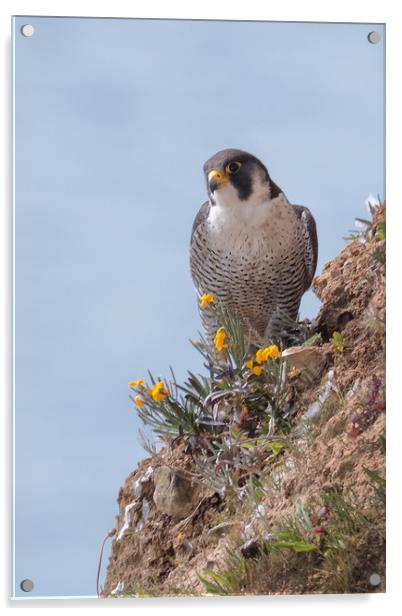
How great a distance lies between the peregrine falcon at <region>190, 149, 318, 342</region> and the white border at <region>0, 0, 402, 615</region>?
30 centimetres

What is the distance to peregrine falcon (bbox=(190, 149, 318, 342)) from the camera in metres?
2.64

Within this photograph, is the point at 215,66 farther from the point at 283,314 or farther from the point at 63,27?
the point at 283,314

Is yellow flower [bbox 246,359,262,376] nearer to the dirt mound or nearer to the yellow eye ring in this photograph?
the dirt mound

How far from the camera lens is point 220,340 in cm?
262

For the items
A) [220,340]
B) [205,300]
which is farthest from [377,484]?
[205,300]

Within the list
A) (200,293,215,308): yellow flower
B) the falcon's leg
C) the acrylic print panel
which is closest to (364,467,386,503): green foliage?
the acrylic print panel

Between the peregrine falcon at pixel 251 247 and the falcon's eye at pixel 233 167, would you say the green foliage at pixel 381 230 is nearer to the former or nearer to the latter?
the peregrine falcon at pixel 251 247

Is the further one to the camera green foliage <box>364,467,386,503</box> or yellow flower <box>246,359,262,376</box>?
yellow flower <box>246,359,262,376</box>

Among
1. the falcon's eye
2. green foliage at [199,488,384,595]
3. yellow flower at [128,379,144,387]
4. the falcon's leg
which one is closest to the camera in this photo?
green foliage at [199,488,384,595]

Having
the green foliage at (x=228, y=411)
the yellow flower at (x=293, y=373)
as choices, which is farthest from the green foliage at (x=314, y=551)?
the yellow flower at (x=293, y=373)

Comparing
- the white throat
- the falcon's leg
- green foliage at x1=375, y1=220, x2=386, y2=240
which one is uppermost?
the white throat

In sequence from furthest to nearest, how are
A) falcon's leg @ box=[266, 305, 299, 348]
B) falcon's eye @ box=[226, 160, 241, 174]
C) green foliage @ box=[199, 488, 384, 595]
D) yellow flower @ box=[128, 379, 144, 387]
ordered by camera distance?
falcon's leg @ box=[266, 305, 299, 348]
falcon's eye @ box=[226, 160, 241, 174]
yellow flower @ box=[128, 379, 144, 387]
green foliage @ box=[199, 488, 384, 595]

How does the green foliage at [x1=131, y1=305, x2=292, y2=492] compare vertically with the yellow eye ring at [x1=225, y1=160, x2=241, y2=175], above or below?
below

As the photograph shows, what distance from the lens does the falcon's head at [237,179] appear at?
2.57 meters
